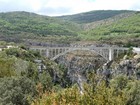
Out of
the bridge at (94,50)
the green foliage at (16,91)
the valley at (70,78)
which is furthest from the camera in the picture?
the bridge at (94,50)

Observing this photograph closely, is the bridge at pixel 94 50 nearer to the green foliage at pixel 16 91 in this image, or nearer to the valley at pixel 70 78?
the valley at pixel 70 78

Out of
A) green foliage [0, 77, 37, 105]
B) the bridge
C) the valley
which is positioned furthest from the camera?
the bridge

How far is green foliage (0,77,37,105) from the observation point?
43.4 meters

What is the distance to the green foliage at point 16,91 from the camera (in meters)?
43.4

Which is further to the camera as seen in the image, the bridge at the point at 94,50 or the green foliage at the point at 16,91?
the bridge at the point at 94,50

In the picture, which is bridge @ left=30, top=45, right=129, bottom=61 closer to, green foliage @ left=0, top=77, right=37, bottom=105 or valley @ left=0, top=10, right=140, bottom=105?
valley @ left=0, top=10, right=140, bottom=105

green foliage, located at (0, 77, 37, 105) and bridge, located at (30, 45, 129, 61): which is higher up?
green foliage, located at (0, 77, 37, 105)

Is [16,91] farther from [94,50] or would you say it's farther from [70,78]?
[70,78]

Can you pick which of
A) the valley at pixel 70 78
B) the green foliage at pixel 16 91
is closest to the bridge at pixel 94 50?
the valley at pixel 70 78

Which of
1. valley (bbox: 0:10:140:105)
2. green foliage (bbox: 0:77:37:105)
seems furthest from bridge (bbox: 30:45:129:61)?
green foliage (bbox: 0:77:37:105)

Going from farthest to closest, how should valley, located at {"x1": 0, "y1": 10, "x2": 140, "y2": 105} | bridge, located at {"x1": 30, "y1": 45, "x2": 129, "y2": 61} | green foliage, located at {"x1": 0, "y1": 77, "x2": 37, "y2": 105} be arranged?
bridge, located at {"x1": 30, "y1": 45, "x2": 129, "y2": 61} < green foliage, located at {"x1": 0, "y1": 77, "x2": 37, "y2": 105} < valley, located at {"x1": 0, "y1": 10, "x2": 140, "y2": 105}

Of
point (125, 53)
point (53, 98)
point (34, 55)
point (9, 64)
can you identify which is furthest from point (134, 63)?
point (53, 98)

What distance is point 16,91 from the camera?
45188mm

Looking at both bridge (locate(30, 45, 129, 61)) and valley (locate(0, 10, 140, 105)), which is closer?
valley (locate(0, 10, 140, 105))
